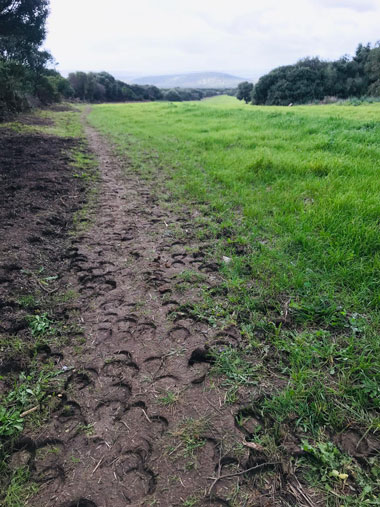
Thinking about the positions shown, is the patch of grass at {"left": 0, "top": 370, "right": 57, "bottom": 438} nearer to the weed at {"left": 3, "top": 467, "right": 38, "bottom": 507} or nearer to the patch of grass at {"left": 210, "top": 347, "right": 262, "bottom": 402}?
the weed at {"left": 3, "top": 467, "right": 38, "bottom": 507}

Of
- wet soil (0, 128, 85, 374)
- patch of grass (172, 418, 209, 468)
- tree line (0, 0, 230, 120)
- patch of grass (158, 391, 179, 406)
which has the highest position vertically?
tree line (0, 0, 230, 120)

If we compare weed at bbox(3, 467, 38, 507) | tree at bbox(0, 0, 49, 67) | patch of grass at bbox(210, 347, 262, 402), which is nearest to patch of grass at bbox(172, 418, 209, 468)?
patch of grass at bbox(210, 347, 262, 402)

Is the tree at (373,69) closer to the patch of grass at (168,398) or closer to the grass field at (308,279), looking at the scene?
the grass field at (308,279)

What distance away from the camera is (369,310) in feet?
8.98

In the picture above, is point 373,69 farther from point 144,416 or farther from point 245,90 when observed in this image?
point 144,416

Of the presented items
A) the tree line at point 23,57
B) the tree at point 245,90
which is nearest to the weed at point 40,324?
the tree line at point 23,57

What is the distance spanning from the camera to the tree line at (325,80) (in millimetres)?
39750

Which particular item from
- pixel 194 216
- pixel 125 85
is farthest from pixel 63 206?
pixel 125 85

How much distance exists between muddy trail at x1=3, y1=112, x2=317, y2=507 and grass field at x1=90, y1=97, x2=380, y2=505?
216mm

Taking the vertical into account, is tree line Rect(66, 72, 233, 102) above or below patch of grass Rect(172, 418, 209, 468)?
above

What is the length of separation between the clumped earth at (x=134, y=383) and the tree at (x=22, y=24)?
54.8 ft

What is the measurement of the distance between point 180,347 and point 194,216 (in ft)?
9.28

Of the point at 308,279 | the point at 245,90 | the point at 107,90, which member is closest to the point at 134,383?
the point at 308,279

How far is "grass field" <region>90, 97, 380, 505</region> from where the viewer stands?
1966mm
